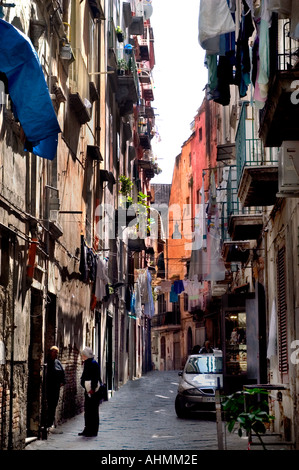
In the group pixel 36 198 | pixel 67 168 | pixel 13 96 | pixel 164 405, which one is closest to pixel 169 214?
pixel 164 405

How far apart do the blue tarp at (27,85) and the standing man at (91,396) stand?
210 inches

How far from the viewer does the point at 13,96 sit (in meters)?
9.32

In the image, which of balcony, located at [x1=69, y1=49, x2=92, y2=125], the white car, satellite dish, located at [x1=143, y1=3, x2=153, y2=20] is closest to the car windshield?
the white car

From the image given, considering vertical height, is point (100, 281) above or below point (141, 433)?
above

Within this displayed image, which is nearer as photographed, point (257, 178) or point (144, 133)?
point (257, 178)

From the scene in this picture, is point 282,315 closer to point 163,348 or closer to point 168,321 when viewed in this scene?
point 168,321

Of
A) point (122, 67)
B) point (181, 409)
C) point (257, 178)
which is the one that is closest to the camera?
point (257, 178)

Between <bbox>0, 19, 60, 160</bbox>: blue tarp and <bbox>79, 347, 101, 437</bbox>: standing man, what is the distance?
532cm

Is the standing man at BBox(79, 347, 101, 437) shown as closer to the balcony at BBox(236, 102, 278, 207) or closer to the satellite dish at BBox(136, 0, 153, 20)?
the balcony at BBox(236, 102, 278, 207)

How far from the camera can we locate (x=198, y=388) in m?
18.3

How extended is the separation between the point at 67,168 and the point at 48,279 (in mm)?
3516

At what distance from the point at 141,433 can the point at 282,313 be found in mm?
3265

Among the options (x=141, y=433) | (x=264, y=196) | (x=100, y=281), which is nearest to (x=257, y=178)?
(x=264, y=196)
